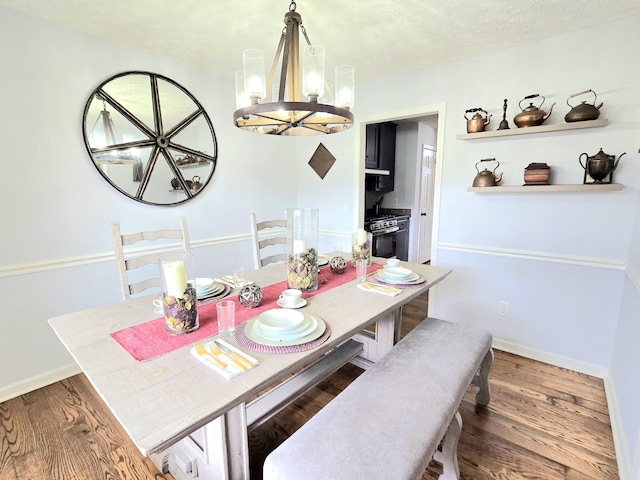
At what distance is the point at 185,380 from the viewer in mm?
914

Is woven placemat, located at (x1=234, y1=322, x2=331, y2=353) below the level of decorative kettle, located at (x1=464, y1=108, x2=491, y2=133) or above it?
below

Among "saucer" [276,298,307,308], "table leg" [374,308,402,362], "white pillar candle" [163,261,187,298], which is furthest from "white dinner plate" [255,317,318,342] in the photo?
"table leg" [374,308,402,362]

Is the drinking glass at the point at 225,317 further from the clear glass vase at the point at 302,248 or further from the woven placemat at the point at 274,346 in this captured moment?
the clear glass vase at the point at 302,248

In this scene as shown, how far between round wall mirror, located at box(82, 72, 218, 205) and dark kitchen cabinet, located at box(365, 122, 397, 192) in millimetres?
2175

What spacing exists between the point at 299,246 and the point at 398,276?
0.62m

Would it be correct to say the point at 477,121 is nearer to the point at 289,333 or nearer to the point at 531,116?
the point at 531,116

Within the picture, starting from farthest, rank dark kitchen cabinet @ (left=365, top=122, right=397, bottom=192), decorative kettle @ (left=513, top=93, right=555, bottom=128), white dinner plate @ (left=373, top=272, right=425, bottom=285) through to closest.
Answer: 1. dark kitchen cabinet @ (left=365, top=122, right=397, bottom=192)
2. decorative kettle @ (left=513, top=93, right=555, bottom=128)
3. white dinner plate @ (left=373, top=272, right=425, bottom=285)

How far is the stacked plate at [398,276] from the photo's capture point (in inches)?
68.8

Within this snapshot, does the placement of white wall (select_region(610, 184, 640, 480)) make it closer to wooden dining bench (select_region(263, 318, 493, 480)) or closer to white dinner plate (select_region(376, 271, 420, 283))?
wooden dining bench (select_region(263, 318, 493, 480))

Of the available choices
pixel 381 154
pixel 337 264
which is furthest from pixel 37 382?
pixel 381 154

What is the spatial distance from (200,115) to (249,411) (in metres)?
2.43

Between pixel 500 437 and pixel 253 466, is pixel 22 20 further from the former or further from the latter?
Result: pixel 500 437

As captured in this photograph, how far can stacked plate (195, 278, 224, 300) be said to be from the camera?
1537 mm

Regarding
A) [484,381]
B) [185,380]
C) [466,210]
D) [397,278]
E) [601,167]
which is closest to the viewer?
[185,380]
